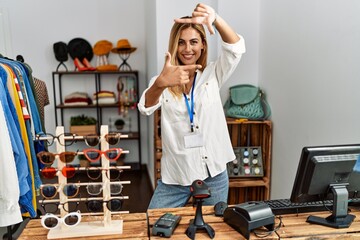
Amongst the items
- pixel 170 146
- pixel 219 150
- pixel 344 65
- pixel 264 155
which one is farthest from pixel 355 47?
pixel 264 155

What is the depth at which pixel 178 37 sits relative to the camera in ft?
5.62

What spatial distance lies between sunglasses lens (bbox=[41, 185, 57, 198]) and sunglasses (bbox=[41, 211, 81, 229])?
0.23 feet

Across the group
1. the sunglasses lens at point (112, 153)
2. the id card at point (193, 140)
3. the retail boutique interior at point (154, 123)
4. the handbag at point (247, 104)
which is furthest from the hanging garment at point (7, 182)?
the handbag at point (247, 104)

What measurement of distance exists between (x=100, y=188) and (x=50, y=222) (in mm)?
218

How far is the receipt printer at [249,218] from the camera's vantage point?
119 cm

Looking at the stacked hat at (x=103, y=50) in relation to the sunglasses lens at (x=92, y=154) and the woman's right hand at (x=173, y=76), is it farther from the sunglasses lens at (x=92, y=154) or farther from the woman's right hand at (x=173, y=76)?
the sunglasses lens at (x=92, y=154)

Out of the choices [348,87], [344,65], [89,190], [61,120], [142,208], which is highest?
[344,65]

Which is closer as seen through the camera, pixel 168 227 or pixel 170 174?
pixel 168 227

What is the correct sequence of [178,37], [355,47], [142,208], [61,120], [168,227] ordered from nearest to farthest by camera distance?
1. [168,227]
2. [178,37]
3. [355,47]
4. [142,208]
5. [61,120]

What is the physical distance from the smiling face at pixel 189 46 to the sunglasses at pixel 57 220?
947 mm

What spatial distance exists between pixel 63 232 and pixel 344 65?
1.74 meters

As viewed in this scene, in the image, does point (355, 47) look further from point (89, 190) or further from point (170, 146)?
point (89, 190)

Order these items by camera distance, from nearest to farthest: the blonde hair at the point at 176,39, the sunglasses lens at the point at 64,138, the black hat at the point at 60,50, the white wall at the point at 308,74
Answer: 1. the sunglasses lens at the point at 64,138
2. the blonde hair at the point at 176,39
3. the white wall at the point at 308,74
4. the black hat at the point at 60,50

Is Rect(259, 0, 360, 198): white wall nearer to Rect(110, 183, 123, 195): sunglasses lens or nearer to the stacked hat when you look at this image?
Rect(110, 183, 123, 195): sunglasses lens
